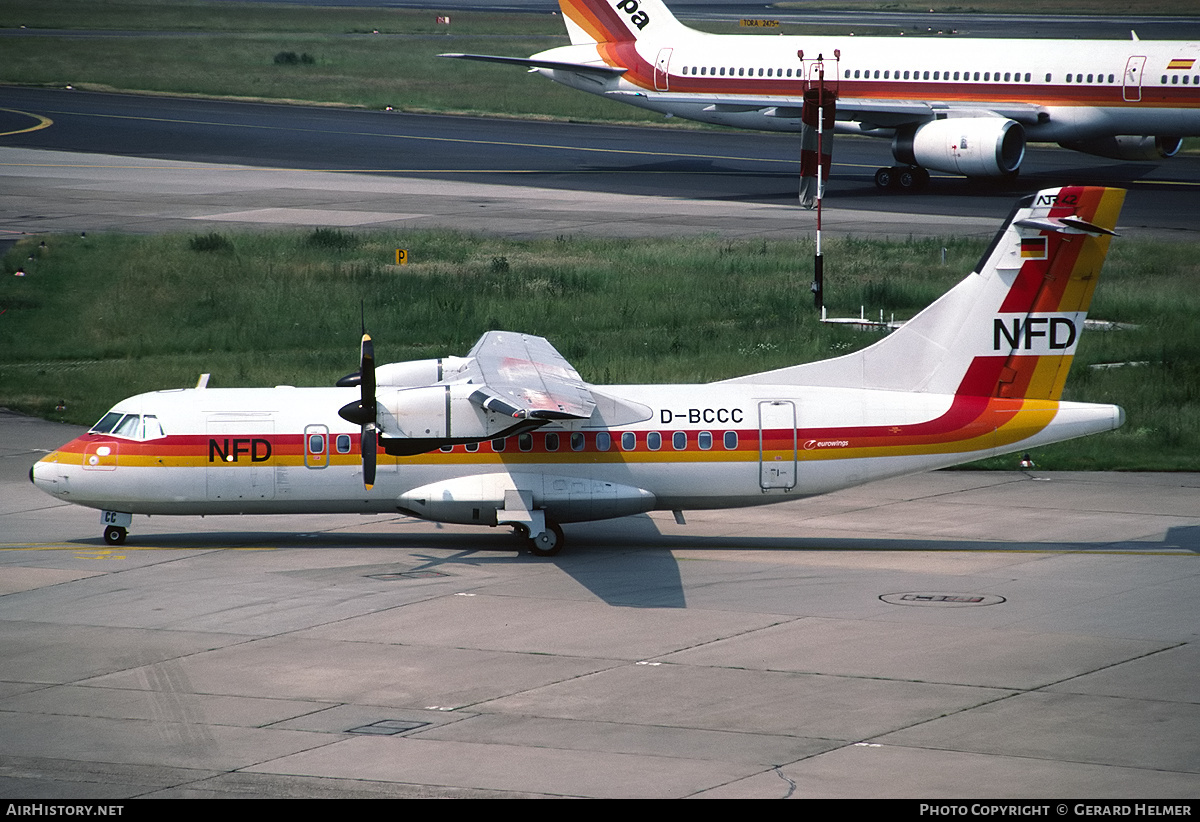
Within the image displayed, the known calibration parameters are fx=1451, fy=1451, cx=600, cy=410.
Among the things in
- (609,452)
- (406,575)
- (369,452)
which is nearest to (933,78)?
(609,452)

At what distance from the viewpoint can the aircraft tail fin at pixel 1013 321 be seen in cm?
2561

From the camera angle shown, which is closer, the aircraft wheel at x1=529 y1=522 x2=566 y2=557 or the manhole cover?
the manhole cover

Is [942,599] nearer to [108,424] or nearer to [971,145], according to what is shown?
[108,424]

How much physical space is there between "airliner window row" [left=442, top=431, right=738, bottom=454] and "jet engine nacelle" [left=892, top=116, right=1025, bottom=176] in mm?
34079

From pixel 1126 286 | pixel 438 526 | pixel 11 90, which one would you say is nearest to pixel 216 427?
pixel 438 526

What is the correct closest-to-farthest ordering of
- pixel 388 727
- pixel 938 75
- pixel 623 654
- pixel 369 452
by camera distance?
pixel 388 727, pixel 623 654, pixel 369 452, pixel 938 75

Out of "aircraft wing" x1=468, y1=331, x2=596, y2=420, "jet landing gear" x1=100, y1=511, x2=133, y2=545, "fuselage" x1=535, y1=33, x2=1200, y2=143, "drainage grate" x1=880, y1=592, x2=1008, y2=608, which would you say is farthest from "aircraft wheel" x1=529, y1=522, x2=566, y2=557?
"fuselage" x1=535, y1=33, x2=1200, y2=143

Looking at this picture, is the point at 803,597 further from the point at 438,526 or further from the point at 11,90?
the point at 11,90

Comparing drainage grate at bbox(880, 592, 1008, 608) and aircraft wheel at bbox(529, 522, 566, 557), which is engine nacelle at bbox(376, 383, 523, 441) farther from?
drainage grate at bbox(880, 592, 1008, 608)

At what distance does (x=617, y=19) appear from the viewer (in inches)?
2525

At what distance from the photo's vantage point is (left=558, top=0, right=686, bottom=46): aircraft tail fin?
6369 cm

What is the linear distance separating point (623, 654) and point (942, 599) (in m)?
5.77

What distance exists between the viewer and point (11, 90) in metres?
90.0

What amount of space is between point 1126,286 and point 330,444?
28853 millimetres
